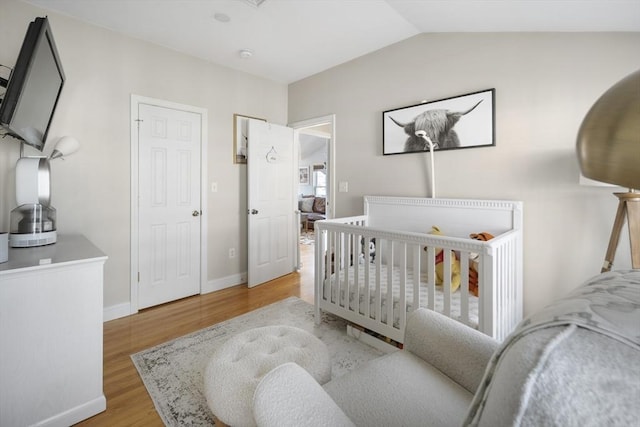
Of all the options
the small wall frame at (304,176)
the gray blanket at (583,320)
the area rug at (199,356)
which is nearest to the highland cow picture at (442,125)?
the area rug at (199,356)

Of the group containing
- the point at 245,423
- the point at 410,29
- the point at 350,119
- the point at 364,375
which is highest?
the point at 410,29

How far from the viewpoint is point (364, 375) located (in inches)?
42.3

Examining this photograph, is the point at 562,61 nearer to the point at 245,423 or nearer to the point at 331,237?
the point at 331,237

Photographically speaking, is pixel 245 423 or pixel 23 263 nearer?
pixel 245 423

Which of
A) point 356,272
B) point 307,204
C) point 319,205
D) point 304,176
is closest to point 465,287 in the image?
point 356,272

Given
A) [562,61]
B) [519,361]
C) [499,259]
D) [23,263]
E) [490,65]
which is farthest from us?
[490,65]

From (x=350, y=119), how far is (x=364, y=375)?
276 centimetres

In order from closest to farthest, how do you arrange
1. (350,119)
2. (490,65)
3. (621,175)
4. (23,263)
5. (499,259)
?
(621,175) < (23,263) < (499,259) < (490,65) < (350,119)

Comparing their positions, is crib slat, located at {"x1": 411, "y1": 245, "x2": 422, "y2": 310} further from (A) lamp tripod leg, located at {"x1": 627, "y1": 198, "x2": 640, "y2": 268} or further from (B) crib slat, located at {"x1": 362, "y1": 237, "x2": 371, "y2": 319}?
(A) lamp tripod leg, located at {"x1": 627, "y1": 198, "x2": 640, "y2": 268}

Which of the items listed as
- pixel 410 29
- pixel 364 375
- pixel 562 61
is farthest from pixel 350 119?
pixel 364 375

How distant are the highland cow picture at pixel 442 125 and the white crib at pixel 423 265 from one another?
497 mm

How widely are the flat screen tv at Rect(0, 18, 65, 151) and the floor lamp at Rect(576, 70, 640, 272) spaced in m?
2.09

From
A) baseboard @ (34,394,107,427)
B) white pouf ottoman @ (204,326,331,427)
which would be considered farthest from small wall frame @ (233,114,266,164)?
baseboard @ (34,394,107,427)

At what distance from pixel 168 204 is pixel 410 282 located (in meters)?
2.42
